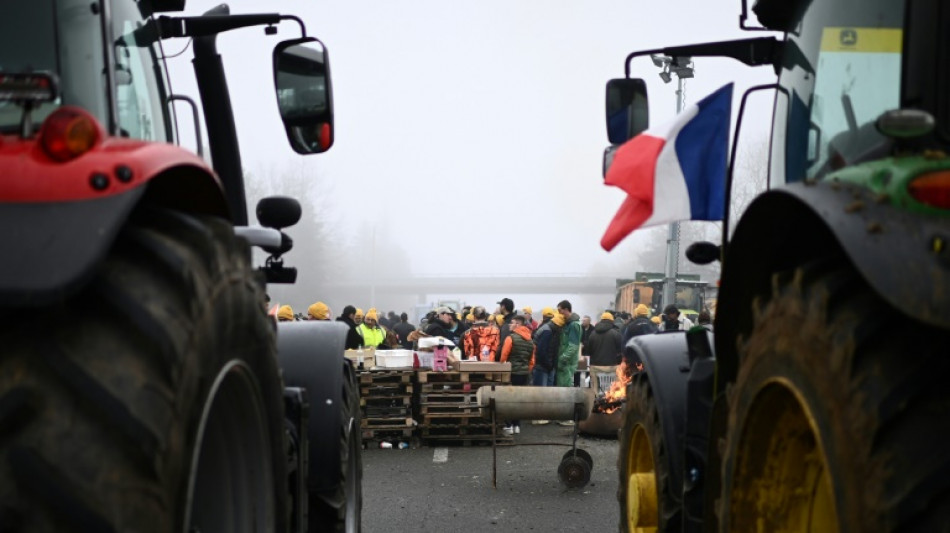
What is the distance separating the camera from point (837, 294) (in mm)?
2516

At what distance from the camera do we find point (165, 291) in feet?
7.65

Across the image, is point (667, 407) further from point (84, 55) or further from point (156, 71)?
point (84, 55)

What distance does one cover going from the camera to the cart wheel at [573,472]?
11344 millimetres

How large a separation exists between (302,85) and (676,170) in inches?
63.0

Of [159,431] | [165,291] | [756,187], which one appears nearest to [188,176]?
[165,291]

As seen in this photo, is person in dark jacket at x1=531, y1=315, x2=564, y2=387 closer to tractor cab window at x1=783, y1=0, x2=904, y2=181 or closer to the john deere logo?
tractor cab window at x1=783, y1=0, x2=904, y2=181

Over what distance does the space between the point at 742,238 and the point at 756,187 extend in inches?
50.8

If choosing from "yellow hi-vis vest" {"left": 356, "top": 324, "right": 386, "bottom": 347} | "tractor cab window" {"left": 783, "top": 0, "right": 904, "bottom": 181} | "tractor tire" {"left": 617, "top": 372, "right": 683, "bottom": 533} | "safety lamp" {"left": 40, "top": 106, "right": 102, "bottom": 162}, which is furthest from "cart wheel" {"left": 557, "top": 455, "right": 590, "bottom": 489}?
"safety lamp" {"left": 40, "top": 106, "right": 102, "bottom": 162}

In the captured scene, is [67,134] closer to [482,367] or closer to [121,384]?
[121,384]

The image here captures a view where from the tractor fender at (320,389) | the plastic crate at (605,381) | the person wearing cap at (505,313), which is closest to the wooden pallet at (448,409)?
the plastic crate at (605,381)

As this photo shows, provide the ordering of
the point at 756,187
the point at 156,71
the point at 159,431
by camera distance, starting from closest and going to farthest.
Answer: the point at 159,431
the point at 156,71
the point at 756,187

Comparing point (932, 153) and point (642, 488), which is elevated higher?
point (932, 153)

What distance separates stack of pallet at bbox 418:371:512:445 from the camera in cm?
1470

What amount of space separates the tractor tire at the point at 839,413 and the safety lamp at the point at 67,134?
164cm
